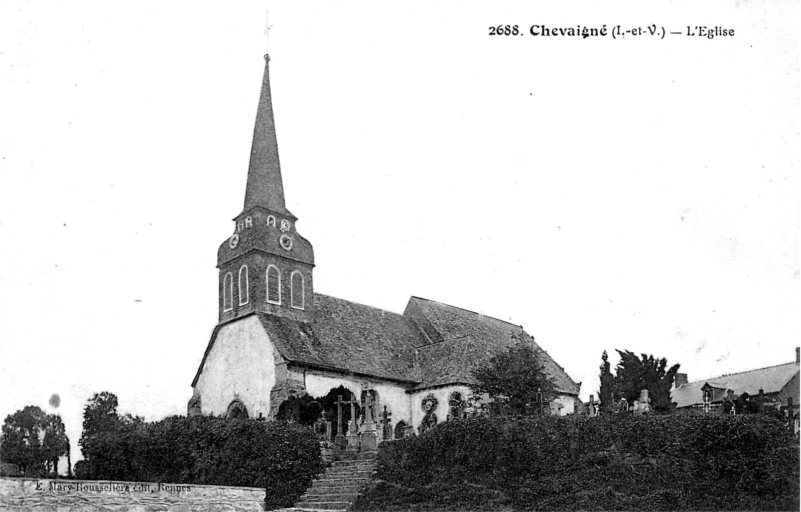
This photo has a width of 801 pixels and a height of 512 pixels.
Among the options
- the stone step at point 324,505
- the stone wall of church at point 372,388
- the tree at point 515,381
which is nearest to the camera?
the stone step at point 324,505

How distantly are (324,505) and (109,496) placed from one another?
7234 millimetres

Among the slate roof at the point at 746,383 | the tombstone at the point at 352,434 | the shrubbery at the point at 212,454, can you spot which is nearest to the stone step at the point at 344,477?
the shrubbery at the point at 212,454

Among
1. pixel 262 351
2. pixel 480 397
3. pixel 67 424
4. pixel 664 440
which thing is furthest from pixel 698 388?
pixel 67 424

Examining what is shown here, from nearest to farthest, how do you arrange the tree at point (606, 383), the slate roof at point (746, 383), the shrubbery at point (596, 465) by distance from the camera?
1. the shrubbery at point (596, 465)
2. the tree at point (606, 383)
3. the slate roof at point (746, 383)

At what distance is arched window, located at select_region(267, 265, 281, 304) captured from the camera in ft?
117

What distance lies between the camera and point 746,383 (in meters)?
45.6

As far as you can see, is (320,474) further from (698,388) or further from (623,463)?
(698,388)

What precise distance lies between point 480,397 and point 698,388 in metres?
23.2

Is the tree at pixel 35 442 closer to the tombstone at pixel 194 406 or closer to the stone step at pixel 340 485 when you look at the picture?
the tombstone at pixel 194 406

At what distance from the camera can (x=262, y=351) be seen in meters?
33.8

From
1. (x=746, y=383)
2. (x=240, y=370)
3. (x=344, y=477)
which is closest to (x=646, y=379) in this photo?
(x=344, y=477)

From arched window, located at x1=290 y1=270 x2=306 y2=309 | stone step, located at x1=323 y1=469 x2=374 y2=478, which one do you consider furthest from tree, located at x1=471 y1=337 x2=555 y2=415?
arched window, located at x1=290 y1=270 x2=306 y2=309

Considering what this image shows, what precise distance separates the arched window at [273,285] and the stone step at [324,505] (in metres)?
16.0

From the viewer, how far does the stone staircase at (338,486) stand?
19.8 metres
